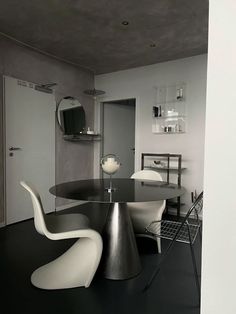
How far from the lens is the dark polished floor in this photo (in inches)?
65.7

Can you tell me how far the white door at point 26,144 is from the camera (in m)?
3.32

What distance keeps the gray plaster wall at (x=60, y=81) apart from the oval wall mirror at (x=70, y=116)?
0.11 metres

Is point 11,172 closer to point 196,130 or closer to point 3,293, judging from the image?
point 3,293

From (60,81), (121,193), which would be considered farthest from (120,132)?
(121,193)

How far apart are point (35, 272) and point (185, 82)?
3355mm

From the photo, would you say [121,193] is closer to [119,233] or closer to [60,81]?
[119,233]

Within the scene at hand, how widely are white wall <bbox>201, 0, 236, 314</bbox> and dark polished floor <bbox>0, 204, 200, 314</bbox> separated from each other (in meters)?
1.12

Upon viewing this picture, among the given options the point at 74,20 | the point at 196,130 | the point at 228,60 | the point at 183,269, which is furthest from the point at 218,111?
the point at 196,130

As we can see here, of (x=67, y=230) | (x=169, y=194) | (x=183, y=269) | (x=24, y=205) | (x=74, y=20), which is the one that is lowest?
(x=183, y=269)

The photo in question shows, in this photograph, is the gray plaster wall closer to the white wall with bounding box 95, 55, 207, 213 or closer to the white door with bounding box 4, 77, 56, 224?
the white door with bounding box 4, 77, 56, 224

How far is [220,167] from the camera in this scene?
28.2 inches

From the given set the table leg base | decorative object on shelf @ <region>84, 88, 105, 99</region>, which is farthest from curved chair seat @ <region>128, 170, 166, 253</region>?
decorative object on shelf @ <region>84, 88, 105, 99</region>

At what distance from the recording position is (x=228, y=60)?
27.3 inches

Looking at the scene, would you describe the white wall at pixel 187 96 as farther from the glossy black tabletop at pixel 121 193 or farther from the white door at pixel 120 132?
the glossy black tabletop at pixel 121 193
